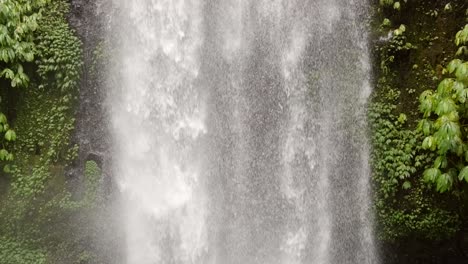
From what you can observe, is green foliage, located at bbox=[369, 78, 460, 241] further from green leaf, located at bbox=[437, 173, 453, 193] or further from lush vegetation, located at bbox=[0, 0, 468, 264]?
green leaf, located at bbox=[437, 173, 453, 193]

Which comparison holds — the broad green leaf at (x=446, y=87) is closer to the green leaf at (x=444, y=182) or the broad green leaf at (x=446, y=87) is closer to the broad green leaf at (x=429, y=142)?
the broad green leaf at (x=429, y=142)

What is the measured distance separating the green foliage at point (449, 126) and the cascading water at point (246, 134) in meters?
0.95

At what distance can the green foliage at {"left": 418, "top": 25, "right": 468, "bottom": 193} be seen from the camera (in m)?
5.16

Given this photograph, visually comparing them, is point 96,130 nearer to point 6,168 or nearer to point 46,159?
point 46,159

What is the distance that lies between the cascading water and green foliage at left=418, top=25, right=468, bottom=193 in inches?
37.3

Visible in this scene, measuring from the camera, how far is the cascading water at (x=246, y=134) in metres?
6.29

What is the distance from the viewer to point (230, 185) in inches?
253

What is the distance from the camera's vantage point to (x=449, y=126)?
509 cm

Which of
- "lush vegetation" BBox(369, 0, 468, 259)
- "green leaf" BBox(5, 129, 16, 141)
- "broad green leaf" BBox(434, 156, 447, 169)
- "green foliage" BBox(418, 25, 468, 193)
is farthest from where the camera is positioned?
"green leaf" BBox(5, 129, 16, 141)

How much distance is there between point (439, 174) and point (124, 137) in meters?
4.14

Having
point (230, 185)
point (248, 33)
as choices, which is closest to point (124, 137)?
point (230, 185)

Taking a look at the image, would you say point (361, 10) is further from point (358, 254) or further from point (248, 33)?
point (358, 254)

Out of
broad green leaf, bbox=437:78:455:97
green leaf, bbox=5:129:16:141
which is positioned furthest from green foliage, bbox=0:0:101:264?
broad green leaf, bbox=437:78:455:97

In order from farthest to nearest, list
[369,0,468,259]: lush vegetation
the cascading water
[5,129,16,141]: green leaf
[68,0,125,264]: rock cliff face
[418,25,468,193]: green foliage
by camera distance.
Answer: [68,0,125,264]: rock cliff face → the cascading water → [5,129,16,141]: green leaf → [369,0,468,259]: lush vegetation → [418,25,468,193]: green foliage
